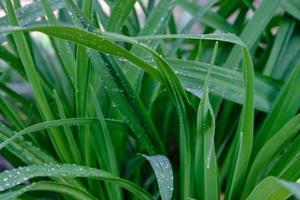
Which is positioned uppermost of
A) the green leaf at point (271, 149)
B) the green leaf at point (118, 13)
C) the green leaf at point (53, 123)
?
the green leaf at point (118, 13)

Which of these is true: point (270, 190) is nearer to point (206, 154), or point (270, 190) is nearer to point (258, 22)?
point (206, 154)

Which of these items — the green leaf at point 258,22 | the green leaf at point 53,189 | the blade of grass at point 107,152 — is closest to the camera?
the green leaf at point 53,189

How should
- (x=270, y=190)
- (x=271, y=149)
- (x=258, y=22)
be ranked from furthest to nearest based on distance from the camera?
1. (x=258, y=22)
2. (x=271, y=149)
3. (x=270, y=190)

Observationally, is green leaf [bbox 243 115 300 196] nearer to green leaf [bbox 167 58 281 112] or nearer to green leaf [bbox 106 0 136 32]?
green leaf [bbox 167 58 281 112]

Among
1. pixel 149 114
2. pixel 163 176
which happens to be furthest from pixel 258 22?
pixel 163 176

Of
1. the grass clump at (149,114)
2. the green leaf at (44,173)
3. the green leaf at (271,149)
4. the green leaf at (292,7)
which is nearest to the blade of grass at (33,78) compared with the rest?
the grass clump at (149,114)

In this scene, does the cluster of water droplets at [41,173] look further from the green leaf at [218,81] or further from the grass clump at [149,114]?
the green leaf at [218,81]

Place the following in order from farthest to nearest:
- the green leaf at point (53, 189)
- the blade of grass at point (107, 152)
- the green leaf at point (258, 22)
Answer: the green leaf at point (258, 22) < the blade of grass at point (107, 152) < the green leaf at point (53, 189)

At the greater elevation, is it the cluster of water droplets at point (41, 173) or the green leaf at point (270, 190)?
the cluster of water droplets at point (41, 173)
